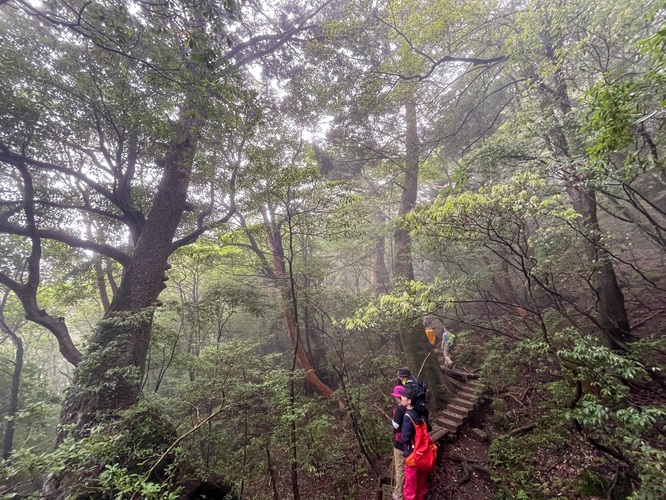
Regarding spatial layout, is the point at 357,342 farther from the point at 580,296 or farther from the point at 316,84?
the point at 316,84

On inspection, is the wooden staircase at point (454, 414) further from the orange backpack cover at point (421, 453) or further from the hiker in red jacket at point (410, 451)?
the orange backpack cover at point (421, 453)

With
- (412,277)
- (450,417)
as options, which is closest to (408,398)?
(450,417)

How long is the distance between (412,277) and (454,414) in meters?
4.00

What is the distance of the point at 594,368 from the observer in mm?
3492

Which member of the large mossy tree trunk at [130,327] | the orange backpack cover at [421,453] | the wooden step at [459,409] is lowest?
the wooden step at [459,409]

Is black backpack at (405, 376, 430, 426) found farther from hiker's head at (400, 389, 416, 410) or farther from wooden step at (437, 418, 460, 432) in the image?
wooden step at (437, 418, 460, 432)

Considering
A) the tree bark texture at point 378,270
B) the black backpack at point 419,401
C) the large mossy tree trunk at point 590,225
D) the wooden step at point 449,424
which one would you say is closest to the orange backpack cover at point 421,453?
the black backpack at point 419,401

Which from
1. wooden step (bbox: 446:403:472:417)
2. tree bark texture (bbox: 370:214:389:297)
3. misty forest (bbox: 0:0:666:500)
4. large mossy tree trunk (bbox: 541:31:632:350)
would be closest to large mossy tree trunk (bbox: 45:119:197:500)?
misty forest (bbox: 0:0:666:500)

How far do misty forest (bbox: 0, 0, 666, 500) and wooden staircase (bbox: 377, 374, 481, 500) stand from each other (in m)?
0.06

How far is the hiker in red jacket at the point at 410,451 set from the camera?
A: 3879mm

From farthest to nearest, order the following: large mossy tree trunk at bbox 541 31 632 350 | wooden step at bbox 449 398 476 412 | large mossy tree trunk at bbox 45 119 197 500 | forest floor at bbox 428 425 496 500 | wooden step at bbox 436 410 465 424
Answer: wooden step at bbox 449 398 476 412, wooden step at bbox 436 410 465 424, large mossy tree trunk at bbox 541 31 632 350, large mossy tree trunk at bbox 45 119 197 500, forest floor at bbox 428 425 496 500

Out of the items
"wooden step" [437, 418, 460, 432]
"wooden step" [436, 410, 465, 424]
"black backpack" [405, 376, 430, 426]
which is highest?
"black backpack" [405, 376, 430, 426]

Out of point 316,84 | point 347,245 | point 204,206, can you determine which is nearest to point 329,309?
point 347,245

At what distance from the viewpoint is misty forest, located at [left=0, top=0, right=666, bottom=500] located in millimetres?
3824
